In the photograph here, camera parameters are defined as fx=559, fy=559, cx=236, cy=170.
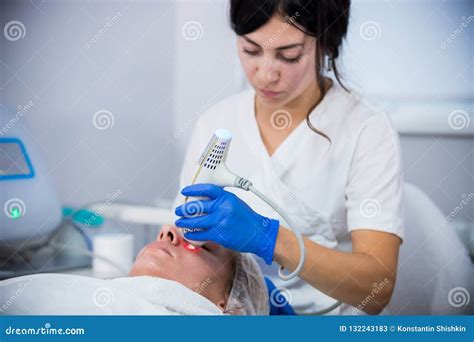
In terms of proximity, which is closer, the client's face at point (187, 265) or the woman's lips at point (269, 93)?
the client's face at point (187, 265)

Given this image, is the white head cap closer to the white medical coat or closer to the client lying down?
the client lying down

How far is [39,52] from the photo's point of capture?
1.45 meters

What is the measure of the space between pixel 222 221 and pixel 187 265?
136 millimetres

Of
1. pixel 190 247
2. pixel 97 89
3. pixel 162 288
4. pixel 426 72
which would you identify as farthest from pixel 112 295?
pixel 426 72

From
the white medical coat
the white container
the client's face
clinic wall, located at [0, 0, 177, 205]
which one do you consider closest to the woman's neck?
the white medical coat

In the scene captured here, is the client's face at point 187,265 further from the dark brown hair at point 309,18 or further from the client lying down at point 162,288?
the dark brown hair at point 309,18

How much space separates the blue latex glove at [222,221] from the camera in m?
1.18

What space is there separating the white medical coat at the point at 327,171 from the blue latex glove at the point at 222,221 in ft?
0.64

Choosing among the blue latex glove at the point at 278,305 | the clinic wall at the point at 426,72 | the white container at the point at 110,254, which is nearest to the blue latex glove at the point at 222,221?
the blue latex glove at the point at 278,305

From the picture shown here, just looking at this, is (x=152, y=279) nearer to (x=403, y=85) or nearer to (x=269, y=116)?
(x=269, y=116)

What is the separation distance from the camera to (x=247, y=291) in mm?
1321

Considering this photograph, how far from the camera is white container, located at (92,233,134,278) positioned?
59.5 inches

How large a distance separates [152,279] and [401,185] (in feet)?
Result: 2.16

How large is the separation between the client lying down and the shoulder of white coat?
41 cm
